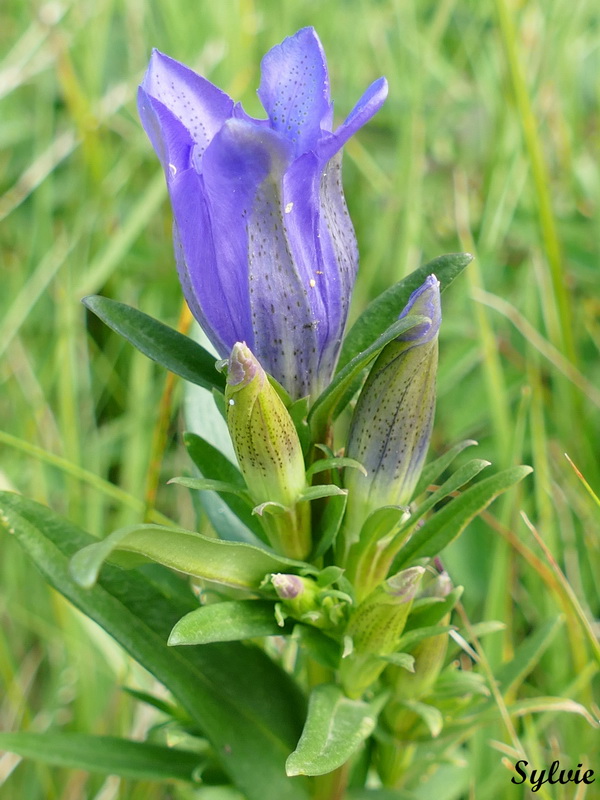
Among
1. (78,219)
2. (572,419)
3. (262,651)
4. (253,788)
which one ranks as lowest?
(253,788)

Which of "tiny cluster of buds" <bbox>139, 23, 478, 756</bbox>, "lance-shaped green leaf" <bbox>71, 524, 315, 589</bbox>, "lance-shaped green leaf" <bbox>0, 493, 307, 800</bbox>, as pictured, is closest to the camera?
"lance-shaped green leaf" <bbox>71, 524, 315, 589</bbox>

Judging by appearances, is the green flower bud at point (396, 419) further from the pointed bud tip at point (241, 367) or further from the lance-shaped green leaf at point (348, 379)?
the pointed bud tip at point (241, 367)

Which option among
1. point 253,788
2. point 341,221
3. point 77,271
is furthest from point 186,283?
point 77,271

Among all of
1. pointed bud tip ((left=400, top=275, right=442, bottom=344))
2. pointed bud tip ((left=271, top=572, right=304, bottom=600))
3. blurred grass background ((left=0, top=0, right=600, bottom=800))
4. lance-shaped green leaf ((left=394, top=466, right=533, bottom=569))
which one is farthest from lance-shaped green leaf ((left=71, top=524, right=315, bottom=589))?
blurred grass background ((left=0, top=0, right=600, bottom=800))

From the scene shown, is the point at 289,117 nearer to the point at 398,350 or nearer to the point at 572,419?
the point at 398,350

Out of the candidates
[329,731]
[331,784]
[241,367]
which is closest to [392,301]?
[241,367]

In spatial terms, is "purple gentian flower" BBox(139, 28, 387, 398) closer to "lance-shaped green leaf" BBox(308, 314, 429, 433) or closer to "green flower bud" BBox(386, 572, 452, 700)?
"lance-shaped green leaf" BBox(308, 314, 429, 433)
